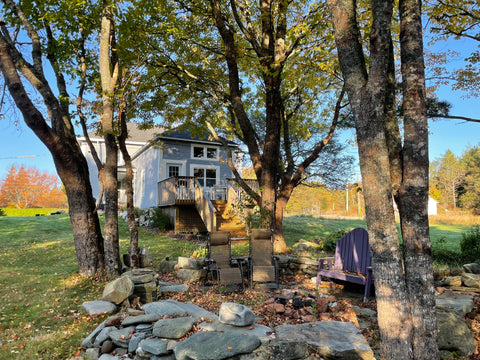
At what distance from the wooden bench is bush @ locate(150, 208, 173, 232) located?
1068 cm

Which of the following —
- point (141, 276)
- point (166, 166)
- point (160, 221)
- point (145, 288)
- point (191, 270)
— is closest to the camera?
point (145, 288)

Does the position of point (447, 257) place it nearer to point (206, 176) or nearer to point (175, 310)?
point (175, 310)

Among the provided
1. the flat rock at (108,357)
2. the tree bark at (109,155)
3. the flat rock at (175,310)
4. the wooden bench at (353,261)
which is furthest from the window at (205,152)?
the flat rock at (108,357)

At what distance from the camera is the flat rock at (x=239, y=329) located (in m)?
3.59

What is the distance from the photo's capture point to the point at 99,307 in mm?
4758

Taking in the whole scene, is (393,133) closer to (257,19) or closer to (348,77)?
(348,77)

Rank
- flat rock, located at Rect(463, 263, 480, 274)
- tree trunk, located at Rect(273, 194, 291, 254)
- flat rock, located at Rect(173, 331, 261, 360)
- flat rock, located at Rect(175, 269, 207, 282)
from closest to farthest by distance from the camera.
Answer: flat rock, located at Rect(173, 331, 261, 360)
flat rock, located at Rect(463, 263, 480, 274)
flat rock, located at Rect(175, 269, 207, 282)
tree trunk, located at Rect(273, 194, 291, 254)

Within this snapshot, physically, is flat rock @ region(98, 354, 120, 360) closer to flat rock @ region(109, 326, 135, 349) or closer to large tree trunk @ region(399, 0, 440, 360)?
flat rock @ region(109, 326, 135, 349)

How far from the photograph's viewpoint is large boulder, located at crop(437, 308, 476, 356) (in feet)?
11.8

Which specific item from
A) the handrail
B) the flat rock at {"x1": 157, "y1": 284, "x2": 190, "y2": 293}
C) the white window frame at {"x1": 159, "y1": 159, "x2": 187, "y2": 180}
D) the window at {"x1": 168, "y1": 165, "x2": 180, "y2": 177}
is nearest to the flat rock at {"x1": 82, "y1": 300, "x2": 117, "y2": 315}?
the flat rock at {"x1": 157, "y1": 284, "x2": 190, "y2": 293}

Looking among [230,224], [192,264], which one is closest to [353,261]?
[192,264]

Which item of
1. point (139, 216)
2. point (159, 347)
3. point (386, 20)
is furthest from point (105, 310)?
point (139, 216)

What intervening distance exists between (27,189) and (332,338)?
1775 inches

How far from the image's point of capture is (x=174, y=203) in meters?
14.7
